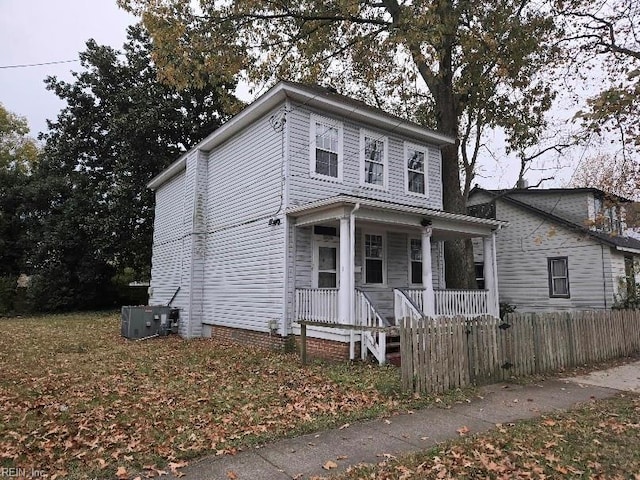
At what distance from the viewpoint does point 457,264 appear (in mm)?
15719

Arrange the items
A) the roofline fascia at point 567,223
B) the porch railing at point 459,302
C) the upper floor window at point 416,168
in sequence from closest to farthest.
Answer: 1. the porch railing at point 459,302
2. the upper floor window at point 416,168
3. the roofline fascia at point 567,223

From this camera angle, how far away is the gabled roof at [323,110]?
11.9 meters

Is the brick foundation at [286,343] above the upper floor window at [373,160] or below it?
below

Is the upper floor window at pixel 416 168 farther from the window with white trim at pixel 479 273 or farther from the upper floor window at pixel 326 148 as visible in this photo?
the window with white trim at pixel 479 273

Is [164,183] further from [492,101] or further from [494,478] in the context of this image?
[494,478]

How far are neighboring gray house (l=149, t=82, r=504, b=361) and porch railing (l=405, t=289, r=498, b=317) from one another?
0.04 m

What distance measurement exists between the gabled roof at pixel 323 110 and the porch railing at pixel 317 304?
5.19 meters

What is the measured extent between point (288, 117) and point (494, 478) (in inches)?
390

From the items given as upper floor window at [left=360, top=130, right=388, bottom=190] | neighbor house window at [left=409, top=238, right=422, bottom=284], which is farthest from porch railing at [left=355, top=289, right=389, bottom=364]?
neighbor house window at [left=409, top=238, right=422, bottom=284]

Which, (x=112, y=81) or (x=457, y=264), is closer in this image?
(x=457, y=264)

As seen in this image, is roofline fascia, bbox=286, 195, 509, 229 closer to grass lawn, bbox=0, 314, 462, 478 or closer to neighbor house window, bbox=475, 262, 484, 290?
grass lawn, bbox=0, 314, 462, 478

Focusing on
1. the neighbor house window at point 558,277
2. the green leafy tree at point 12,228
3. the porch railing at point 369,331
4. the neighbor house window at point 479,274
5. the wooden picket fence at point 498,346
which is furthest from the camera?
the green leafy tree at point 12,228

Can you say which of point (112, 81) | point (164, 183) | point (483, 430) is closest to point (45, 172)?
point (112, 81)

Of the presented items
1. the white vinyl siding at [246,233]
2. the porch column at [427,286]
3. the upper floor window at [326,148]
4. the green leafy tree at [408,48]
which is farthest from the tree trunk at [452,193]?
the white vinyl siding at [246,233]
